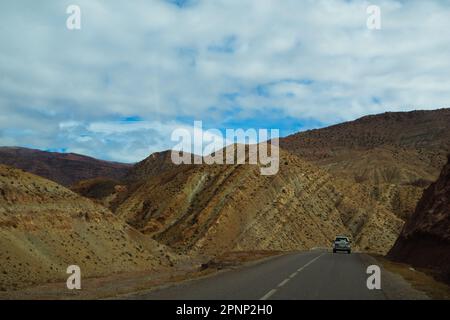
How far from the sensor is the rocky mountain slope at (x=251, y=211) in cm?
6762

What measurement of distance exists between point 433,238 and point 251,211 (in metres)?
40.4

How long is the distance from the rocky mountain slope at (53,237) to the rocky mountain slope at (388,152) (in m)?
71.9

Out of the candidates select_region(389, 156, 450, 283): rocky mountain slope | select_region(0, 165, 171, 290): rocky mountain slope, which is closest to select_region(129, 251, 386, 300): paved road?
select_region(389, 156, 450, 283): rocky mountain slope

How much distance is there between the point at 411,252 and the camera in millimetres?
36812

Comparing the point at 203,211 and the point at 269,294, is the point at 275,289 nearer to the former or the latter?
the point at 269,294

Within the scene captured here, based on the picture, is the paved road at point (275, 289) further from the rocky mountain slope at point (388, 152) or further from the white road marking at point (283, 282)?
the rocky mountain slope at point (388, 152)

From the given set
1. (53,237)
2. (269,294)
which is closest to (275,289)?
(269,294)

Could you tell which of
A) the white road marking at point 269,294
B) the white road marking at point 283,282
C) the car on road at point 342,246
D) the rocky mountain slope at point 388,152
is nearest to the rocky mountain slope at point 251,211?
the car on road at point 342,246

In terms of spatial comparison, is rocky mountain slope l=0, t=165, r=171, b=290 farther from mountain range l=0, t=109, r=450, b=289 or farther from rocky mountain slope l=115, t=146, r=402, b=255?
rocky mountain slope l=115, t=146, r=402, b=255

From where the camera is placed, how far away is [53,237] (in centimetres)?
3556
